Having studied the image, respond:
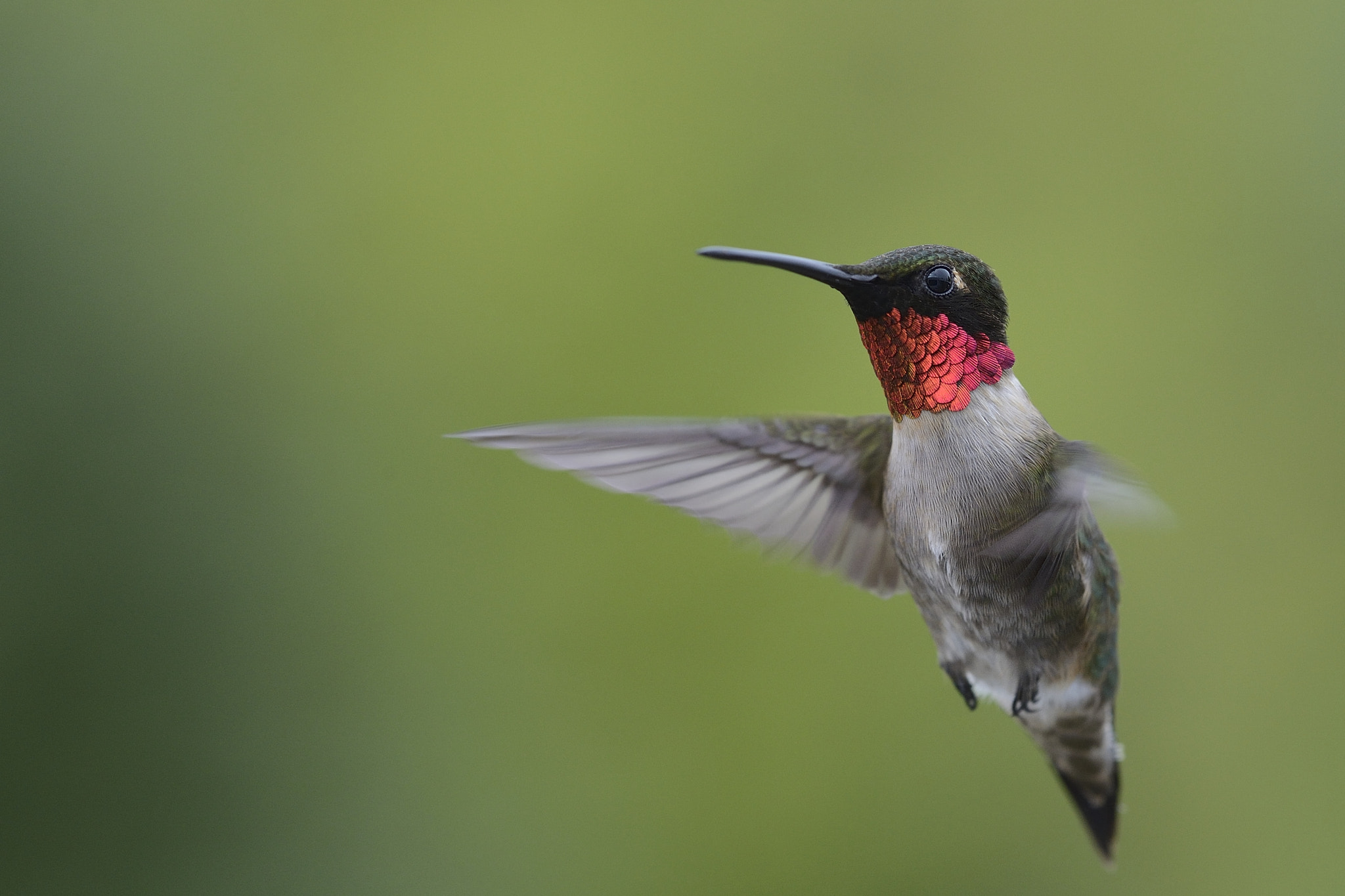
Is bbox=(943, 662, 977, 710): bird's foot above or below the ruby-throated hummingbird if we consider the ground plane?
below

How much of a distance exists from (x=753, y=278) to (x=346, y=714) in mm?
1452

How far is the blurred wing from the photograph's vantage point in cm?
83

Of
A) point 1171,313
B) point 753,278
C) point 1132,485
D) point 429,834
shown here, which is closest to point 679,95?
point 753,278

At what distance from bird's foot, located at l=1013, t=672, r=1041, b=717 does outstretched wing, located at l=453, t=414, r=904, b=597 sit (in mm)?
198

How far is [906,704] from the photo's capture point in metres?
2.89

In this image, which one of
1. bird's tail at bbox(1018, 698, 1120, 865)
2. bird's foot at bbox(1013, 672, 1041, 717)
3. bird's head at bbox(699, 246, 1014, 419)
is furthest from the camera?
bird's tail at bbox(1018, 698, 1120, 865)

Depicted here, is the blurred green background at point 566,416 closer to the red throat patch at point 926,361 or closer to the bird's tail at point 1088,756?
the bird's tail at point 1088,756

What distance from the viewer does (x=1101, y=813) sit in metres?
1.81

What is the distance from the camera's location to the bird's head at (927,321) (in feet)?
3.78

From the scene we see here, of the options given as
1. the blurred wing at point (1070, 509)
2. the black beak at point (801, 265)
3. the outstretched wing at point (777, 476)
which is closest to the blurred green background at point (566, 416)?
the outstretched wing at point (777, 476)

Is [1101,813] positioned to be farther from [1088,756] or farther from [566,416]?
[566,416]

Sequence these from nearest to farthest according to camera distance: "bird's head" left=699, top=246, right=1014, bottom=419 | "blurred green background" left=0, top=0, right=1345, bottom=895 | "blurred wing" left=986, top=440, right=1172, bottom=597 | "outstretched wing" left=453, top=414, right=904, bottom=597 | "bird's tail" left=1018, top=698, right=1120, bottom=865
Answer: "blurred wing" left=986, top=440, right=1172, bottom=597, "bird's head" left=699, top=246, right=1014, bottom=419, "outstretched wing" left=453, top=414, right=904, bottom=597, "bird's tail" left=1018, top=698, right=1120, bottom=865, "blurred green background" left=0, top=0, right=1345, bottom=895

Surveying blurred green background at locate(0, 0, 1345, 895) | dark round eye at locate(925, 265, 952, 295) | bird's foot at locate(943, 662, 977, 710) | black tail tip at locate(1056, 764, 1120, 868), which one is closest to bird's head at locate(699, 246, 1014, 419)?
dark round eye at locate(925, 265, 952, 295)

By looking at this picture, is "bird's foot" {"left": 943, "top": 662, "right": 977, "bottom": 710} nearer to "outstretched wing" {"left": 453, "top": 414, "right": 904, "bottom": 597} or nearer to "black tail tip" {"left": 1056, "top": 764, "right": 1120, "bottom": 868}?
"outstretched wing" {"left": 453, "top": 414, "right": 904, "bottom": 597}
